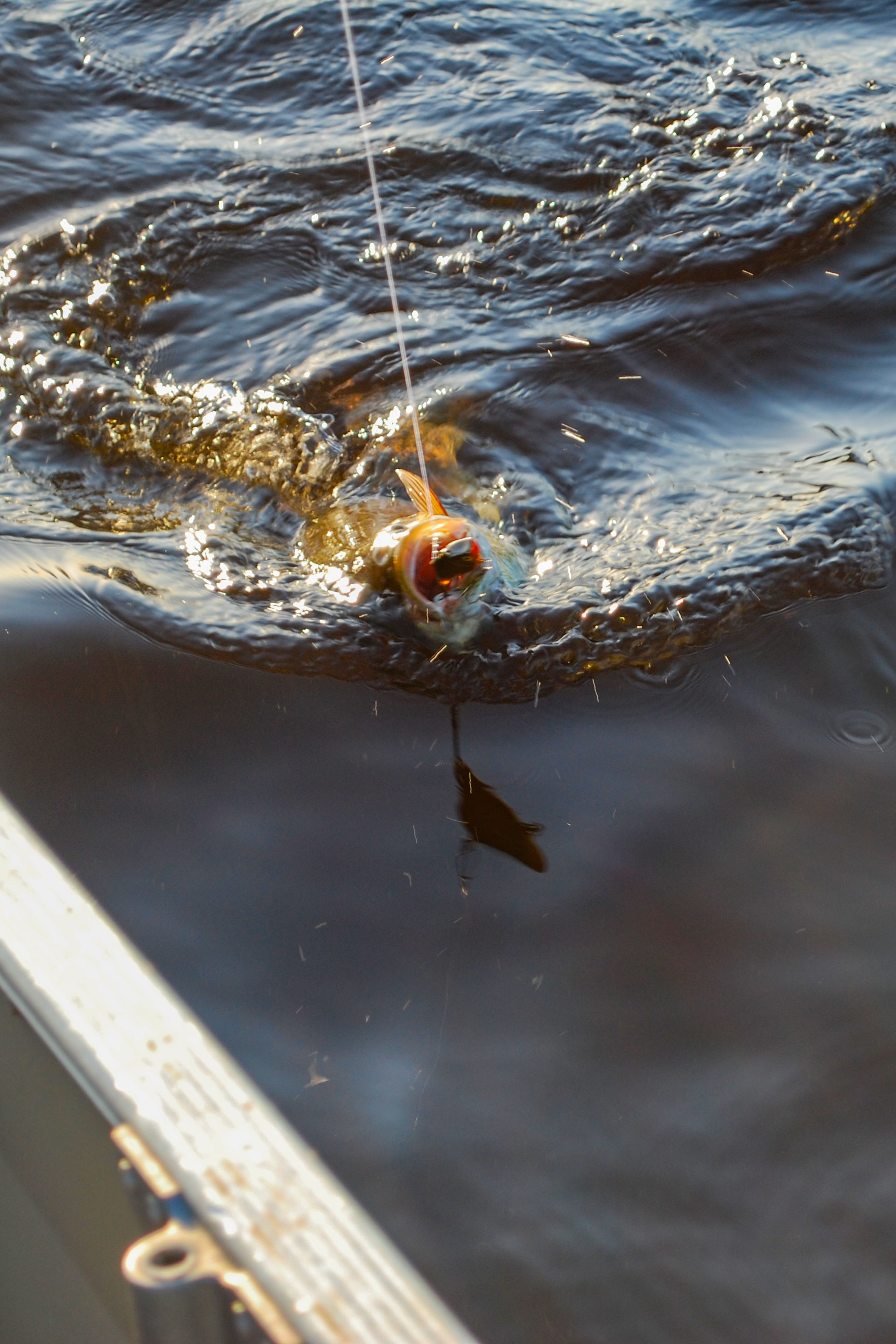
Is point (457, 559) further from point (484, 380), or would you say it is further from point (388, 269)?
point (388, 269)

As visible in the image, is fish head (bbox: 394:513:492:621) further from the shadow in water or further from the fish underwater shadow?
the shadow in water

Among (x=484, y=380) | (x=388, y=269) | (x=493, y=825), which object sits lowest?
(x=493, y=825)

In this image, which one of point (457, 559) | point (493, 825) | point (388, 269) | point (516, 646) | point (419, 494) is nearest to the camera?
point (493, 825)

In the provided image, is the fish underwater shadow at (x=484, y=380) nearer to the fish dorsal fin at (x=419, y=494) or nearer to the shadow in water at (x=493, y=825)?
the fish dorsal fin at (x=419, y=494)

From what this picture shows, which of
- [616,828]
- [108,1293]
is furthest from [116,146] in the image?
[108,1293]

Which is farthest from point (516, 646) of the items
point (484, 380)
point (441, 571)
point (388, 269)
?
point (388, 269)

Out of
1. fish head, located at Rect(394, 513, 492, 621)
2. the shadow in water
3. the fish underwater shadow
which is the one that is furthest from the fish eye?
the shadow in water

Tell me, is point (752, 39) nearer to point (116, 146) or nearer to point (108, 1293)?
point (116, 146)

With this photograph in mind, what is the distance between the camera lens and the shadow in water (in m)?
2.01

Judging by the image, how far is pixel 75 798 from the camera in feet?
6.62

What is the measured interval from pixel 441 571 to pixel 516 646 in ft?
0.79

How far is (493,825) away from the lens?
2055mm

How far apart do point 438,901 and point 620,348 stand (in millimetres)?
2138

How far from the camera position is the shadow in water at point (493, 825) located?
2.01m
